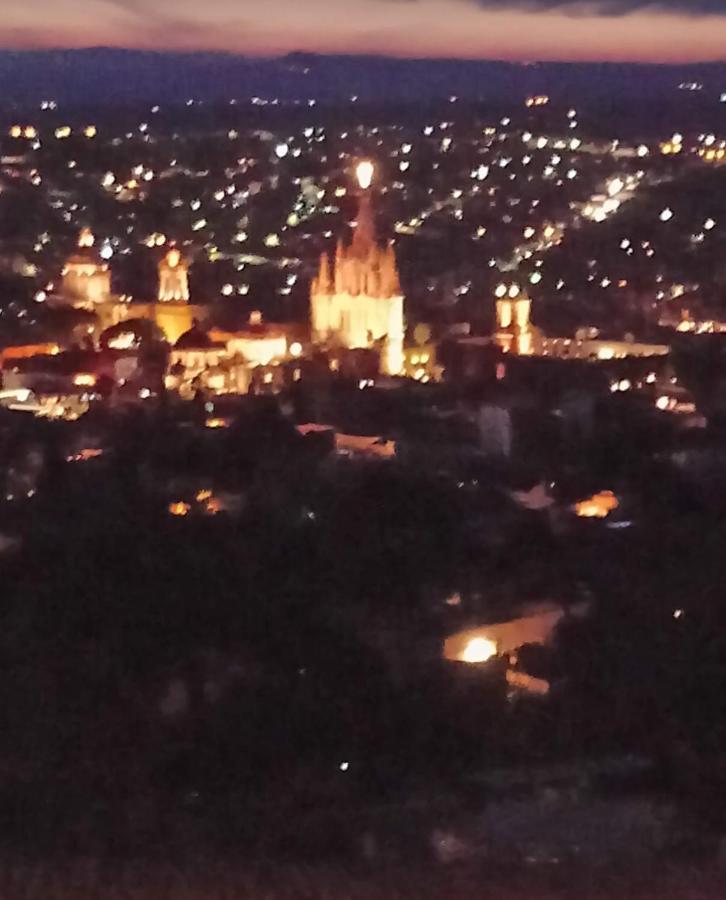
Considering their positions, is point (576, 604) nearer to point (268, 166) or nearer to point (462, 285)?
point (462, 285)

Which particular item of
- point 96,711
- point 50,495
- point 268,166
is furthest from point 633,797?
point 268,166

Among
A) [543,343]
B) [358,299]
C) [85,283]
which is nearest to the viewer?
[543,343]

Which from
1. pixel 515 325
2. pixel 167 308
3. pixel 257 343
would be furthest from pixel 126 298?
pixel 515 325

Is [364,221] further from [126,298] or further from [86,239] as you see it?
[86,239]

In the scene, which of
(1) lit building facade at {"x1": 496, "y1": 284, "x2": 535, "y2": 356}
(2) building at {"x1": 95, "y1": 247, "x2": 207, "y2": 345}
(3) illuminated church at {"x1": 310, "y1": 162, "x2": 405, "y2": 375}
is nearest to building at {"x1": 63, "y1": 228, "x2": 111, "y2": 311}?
(2) building at {"x1": 95, "y1": 247, "x2": 207, "y2": 345}

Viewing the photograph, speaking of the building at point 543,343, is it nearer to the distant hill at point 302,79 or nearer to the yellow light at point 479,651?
the distant hill at point 302,79

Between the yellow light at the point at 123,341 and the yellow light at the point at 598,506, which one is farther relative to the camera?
the yellow light at the point at 123,341

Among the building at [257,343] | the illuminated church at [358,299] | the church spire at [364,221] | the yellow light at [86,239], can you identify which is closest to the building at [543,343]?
the illuminated church at [358,299]

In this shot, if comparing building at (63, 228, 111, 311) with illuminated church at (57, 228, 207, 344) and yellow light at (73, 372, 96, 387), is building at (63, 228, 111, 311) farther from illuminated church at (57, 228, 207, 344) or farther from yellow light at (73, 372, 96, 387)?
yellow light at (73, 372, 96, 387)
